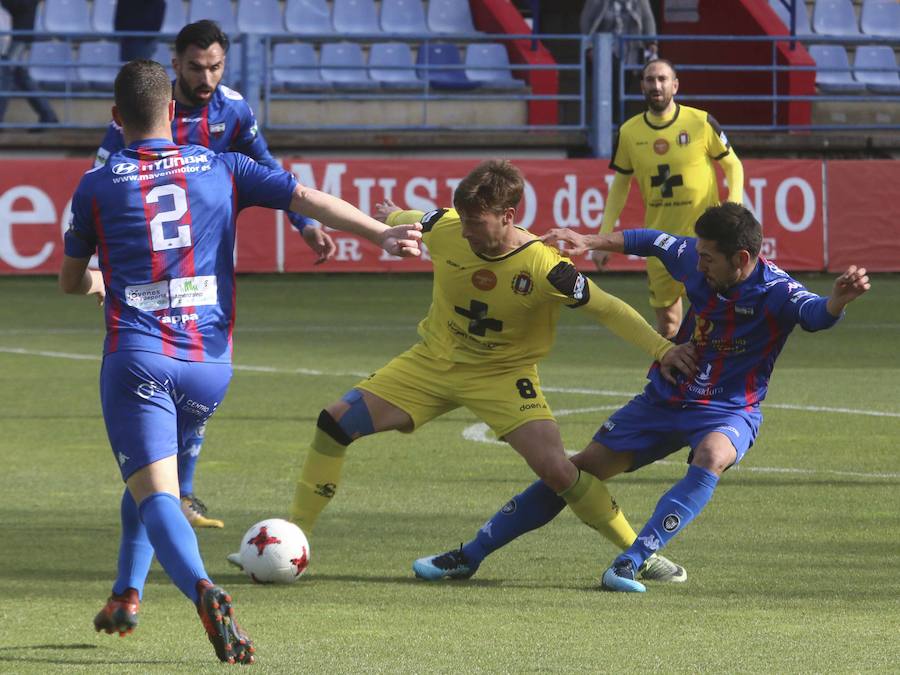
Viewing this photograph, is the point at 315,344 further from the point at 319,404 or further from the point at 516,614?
the point at 516,614

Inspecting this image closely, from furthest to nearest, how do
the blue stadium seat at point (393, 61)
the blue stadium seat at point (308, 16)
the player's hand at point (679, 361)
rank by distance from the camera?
the blue stadium seat at point (308, 16)
the blue stadium seat at point (393, 61)
the player's hand at point (679, 361)

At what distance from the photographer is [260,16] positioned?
23.6 meters

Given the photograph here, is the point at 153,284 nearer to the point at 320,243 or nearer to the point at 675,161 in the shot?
the point at 320,243

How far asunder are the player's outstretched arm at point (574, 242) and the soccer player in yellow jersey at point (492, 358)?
49mm

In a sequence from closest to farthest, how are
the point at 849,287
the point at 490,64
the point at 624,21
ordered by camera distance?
1. the point at 849,287
2. the point at 624,21
3. the point at 490,64

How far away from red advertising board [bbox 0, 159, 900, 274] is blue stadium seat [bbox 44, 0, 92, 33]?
458 cm

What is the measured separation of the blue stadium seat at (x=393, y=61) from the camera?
74.9ft

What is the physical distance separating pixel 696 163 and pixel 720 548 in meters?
5.62

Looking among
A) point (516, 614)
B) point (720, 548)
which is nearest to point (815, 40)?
point (720, 548)

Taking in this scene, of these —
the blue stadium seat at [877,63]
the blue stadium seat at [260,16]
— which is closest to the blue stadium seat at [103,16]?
the blue stadium seat at [260,16]

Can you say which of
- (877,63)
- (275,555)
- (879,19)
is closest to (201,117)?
(275,555)

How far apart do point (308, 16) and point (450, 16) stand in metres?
2.08

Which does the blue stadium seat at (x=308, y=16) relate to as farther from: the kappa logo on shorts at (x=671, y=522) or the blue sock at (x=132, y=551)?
the blue sock at (x=132, y=551)

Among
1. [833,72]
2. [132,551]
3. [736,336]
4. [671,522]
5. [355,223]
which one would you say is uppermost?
[833,72]
